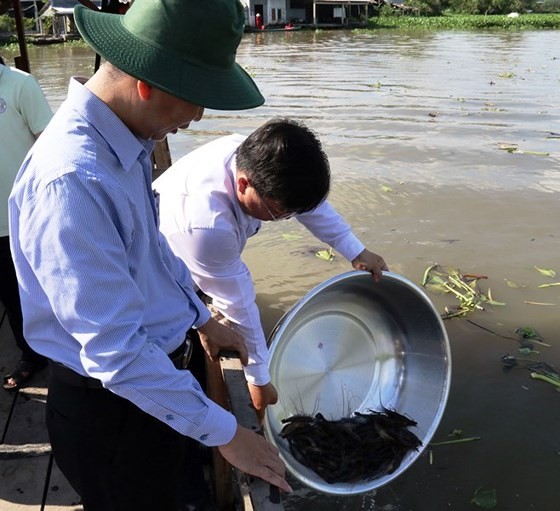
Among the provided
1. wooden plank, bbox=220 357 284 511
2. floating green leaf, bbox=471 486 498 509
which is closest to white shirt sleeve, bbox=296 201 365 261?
wooden plank, bbox=220 357 284 511

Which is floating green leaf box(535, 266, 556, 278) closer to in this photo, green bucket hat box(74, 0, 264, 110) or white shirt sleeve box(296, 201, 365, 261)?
white shirt sleeve box(296, 201, 365, 261)

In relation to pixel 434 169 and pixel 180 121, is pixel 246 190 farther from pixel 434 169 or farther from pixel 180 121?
pixel 434 169

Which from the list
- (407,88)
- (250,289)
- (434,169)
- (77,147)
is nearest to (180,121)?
(77,147)

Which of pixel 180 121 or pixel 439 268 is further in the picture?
pixel 439 268

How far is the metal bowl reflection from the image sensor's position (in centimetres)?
→ 260

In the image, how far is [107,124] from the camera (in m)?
1.29

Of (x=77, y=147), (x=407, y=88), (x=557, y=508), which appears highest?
(x=77, y=147)

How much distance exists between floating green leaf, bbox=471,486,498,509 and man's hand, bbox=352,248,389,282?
1.55 m

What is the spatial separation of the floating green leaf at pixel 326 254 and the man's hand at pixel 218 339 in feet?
14.1

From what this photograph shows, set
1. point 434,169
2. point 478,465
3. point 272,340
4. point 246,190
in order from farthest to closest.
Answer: point 434,169 < point 478,465 < point 272,340 < point 246,190

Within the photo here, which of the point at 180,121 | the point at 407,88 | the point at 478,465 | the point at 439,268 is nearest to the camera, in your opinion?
the point at 180,121

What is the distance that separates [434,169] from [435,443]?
6.26m

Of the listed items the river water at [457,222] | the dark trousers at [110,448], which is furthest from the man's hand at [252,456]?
the river water at [457,222]

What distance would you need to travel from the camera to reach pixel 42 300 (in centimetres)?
138
